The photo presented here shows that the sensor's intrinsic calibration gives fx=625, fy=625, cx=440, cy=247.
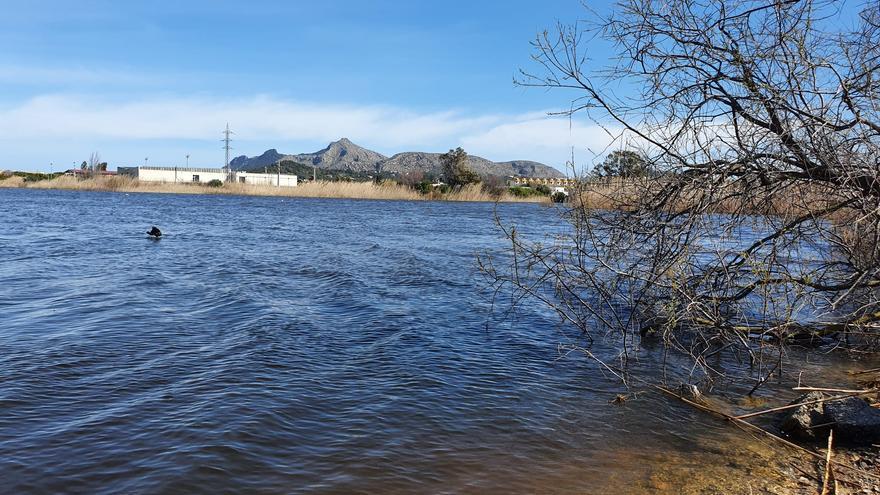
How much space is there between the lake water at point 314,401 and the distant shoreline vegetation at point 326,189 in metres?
61.8

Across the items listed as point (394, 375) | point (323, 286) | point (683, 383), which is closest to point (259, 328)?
point (394, 375)

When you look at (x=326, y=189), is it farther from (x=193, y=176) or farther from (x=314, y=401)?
(x=314, y=401)

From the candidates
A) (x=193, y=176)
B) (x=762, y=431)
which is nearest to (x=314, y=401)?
(x=762, y=431)

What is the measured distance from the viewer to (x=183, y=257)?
19422 millimetres

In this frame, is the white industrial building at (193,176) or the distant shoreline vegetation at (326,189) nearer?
the distant shoreline vegetation at (326,189)

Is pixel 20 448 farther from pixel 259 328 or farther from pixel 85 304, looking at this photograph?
pixel 85 304

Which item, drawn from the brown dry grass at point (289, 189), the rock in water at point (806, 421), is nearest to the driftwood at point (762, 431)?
the rock in water at point (806, 421)

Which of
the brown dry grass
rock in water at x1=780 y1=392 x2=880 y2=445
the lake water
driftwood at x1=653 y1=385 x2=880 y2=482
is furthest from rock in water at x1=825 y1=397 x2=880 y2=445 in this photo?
the brown dry grass

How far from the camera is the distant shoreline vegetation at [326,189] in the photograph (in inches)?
2980

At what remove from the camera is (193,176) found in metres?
113

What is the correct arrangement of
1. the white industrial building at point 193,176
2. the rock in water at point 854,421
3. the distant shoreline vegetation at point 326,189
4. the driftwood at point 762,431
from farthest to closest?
the white industrial building at point 193,176
the distant shoreline vegetation at point 326,189
the rock in water at point 854,421
the driftwood at point 762,431

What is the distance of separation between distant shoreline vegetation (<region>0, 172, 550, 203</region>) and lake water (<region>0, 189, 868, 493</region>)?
6185 cm

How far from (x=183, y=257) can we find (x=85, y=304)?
7.86 metres

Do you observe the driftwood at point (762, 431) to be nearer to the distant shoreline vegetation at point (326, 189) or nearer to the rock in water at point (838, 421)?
the rock in water at point (838, 421)
